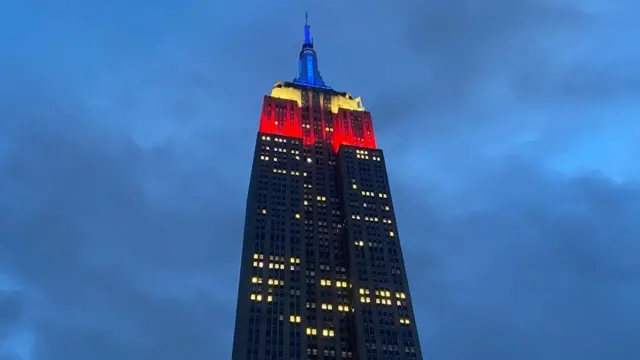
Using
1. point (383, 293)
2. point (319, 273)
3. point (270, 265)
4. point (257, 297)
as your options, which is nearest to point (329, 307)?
point (319, 273)

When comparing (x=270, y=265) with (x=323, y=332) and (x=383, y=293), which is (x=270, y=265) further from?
(x=383, y=293)

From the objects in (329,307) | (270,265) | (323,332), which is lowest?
(323,332)

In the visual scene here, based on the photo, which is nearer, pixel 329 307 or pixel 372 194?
pixel 329 307

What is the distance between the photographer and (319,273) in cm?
17338

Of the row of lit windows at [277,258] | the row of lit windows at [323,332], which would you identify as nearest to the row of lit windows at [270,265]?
the row of lit windows at [277,258]

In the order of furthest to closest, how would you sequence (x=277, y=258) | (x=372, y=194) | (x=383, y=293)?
(x=372, y=194) → (x=277, y=258) → (x=383, y=293)

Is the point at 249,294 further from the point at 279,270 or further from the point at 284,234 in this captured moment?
the point at 284,234

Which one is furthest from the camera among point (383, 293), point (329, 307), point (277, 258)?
point (277, 258)

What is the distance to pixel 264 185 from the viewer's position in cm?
18925

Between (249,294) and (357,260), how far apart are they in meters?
32.8

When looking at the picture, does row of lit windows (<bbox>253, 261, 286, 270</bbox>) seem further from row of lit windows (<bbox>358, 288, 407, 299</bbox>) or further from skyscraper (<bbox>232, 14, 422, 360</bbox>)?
row of lit windows (<bbox>358, 288, 407, 299</bbox>)

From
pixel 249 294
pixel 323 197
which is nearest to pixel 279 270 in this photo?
pixel 249 294

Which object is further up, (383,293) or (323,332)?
(383,293)

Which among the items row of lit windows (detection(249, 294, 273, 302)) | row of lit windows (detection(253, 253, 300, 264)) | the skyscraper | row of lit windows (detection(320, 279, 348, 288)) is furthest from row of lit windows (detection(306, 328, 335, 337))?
row of lit windows (detection(253, 253, 300, 264))
